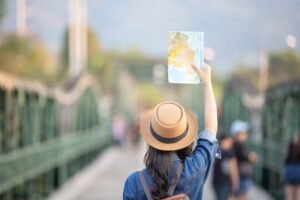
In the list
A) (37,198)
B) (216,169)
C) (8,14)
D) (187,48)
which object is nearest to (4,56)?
(8,14)

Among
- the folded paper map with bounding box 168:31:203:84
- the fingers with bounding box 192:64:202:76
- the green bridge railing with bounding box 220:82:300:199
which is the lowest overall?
the green bridge railing with bounding box 220:82:300:199

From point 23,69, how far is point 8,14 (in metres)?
10.3

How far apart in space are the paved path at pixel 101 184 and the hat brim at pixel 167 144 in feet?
32.1

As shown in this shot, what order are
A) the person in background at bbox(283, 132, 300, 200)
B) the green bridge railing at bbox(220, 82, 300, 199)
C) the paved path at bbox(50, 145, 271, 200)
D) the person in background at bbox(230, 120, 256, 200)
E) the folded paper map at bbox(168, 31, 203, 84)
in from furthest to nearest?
1. the paved path at bbox(50, 145, 271, 200)
2. the green bridge railing at bbox(220, 82, 300, 199)
3. the person in background at bbox(230, 120, 256, 200)
4. the person in background at bbox(283, 132, 300, 200)
5. the folded paper map at bbox(168, 31, 203, 84)

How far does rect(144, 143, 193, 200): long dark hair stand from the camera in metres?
3.51

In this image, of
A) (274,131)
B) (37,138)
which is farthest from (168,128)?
(274,131)

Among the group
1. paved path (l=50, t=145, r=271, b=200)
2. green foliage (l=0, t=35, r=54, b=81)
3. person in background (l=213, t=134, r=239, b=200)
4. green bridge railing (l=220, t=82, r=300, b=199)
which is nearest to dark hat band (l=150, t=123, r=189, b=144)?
person in background (l=213, t=134, r=239, b=200)

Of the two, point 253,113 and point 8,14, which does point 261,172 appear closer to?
point 253,113

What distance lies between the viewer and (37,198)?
12.3 meters

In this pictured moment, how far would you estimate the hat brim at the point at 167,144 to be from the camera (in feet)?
11.6

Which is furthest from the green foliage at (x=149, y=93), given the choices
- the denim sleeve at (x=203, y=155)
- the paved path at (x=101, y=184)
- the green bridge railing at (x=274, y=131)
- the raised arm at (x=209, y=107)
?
the denim sleeve at (x=203, y=155)

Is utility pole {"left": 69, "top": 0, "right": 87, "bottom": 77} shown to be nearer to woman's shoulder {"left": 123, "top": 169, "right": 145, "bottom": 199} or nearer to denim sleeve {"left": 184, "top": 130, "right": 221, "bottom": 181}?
denim sleeve {"left": 184, "top": 130, "right": 221, "bottom": 181}

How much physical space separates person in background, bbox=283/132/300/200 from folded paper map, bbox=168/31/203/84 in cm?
531

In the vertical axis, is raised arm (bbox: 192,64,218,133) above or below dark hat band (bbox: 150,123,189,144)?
above
